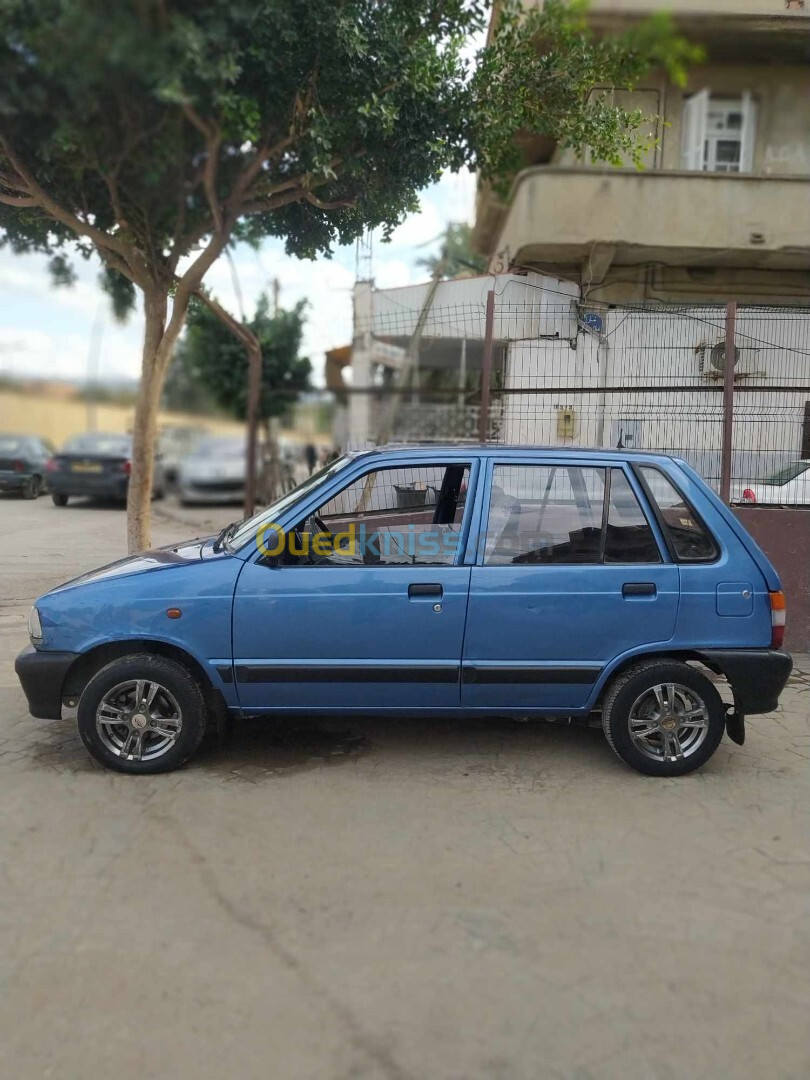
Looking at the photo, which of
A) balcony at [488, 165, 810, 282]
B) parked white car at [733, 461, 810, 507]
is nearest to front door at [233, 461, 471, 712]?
parked white car at [733, 461, 810, 507]

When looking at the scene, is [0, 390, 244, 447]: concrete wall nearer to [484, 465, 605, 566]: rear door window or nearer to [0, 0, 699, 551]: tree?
[0, 0, 699, 551]: tree

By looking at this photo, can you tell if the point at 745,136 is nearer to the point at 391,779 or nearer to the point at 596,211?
the point at 596,211

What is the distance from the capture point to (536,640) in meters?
3.98

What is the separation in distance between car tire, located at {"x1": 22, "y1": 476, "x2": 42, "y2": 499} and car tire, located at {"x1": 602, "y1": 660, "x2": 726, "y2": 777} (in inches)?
240

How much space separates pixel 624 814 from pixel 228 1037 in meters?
2.05

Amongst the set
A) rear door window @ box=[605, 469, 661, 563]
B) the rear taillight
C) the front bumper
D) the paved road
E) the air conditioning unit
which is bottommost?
the paved road

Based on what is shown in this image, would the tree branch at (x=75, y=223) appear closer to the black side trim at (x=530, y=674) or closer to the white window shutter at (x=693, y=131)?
the black side trim at (x=530, y=674)

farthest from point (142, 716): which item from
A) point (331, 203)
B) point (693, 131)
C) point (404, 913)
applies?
point (693, 131)

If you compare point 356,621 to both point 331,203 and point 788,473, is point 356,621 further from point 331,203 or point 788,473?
point 788,473

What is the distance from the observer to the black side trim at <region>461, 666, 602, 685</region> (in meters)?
3.98

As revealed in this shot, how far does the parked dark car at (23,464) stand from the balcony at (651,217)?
6.23 meters

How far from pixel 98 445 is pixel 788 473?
24.2 feet

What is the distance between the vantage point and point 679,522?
409 centimetres

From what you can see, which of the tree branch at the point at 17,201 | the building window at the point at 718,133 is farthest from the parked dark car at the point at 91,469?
the building window at the point at 718,133
